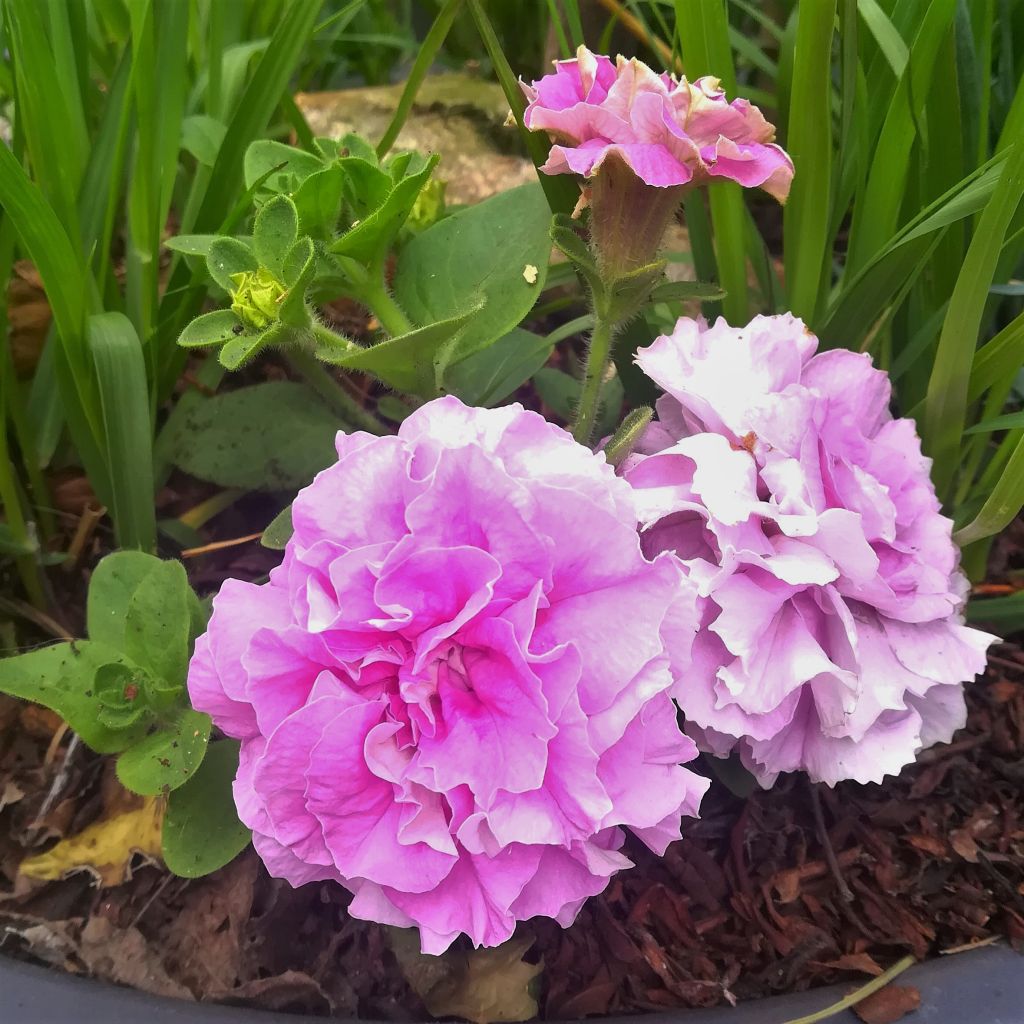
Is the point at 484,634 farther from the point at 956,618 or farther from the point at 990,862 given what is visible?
the point at 990,862

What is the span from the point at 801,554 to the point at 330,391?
1.07 feet

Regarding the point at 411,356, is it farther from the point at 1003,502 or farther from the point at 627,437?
the point at 1003,502

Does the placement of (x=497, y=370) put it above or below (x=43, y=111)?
below

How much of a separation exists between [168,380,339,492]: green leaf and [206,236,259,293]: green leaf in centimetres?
16

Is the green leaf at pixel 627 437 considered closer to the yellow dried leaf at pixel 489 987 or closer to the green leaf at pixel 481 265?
the green leaf at pixel 481 265

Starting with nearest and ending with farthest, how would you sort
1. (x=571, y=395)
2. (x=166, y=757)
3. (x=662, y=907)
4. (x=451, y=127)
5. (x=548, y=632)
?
(x=548, y=632)
(x=166, y=757)
(x=662, y=907)
(x=571, y=395)
(x=451, y=127)

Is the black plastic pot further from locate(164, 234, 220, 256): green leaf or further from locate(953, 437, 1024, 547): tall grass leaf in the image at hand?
locate(164, 234, 220, 256): green leaf

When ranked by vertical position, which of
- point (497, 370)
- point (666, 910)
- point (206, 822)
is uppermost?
point (497, 370)

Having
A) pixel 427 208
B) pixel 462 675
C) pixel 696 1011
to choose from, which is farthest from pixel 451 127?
pixel 696 1011

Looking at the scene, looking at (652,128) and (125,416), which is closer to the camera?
(652,128)

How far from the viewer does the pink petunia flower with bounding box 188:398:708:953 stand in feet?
1.18

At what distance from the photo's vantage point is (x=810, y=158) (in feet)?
1.82

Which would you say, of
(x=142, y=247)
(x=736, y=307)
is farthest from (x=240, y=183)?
(x=736, y=307)

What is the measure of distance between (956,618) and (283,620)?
1.27 ft
